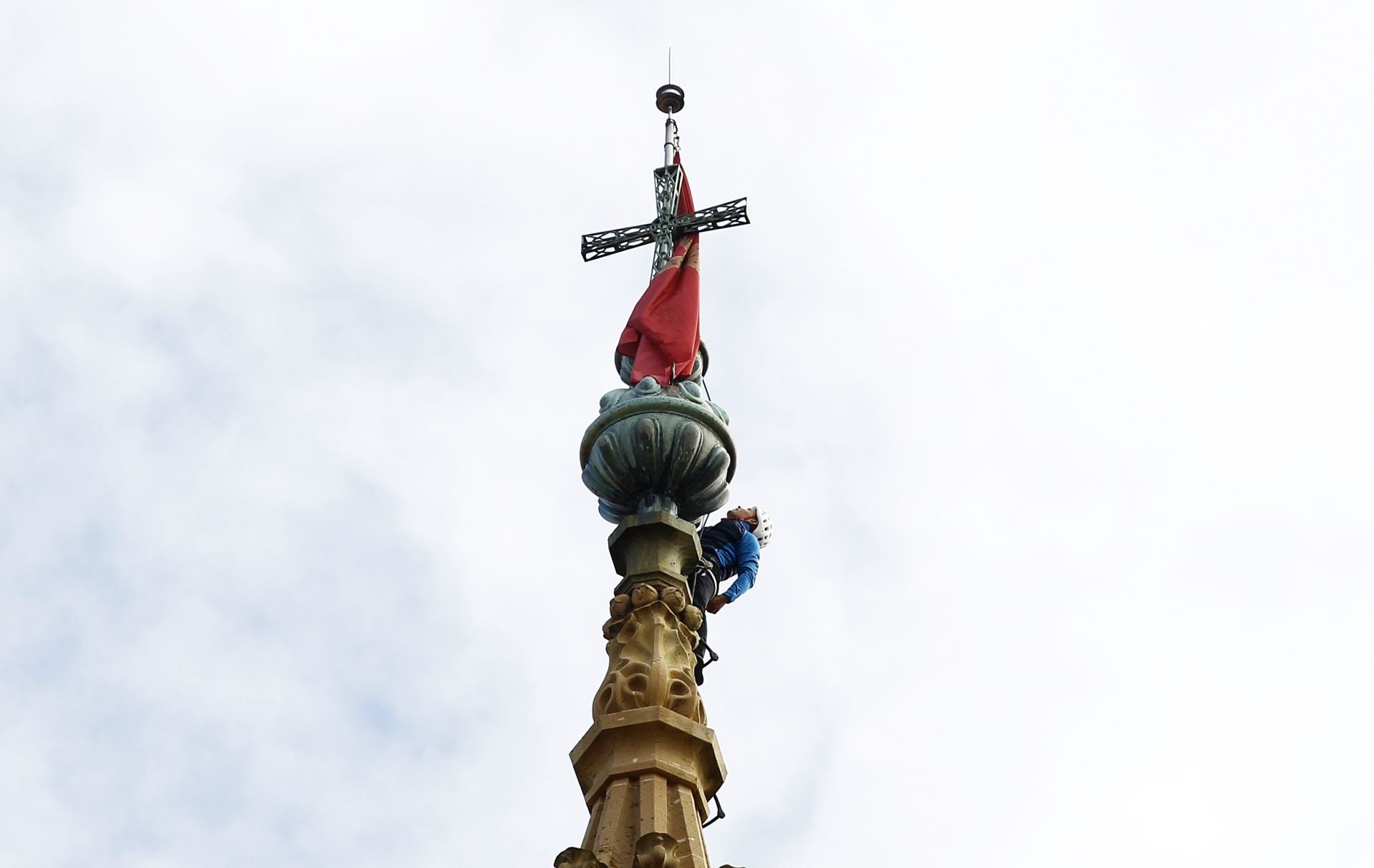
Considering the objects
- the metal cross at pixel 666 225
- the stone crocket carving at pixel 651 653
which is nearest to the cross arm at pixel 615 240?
the metal cross at pixel 666 225

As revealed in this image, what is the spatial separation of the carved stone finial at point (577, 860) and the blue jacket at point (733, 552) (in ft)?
16.8

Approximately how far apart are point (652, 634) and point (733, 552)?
9.11ft

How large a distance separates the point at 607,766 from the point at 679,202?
8670mm

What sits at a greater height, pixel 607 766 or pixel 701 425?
pixel 701 425

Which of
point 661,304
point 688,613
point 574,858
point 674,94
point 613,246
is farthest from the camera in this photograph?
point 674,94

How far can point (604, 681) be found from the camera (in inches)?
712

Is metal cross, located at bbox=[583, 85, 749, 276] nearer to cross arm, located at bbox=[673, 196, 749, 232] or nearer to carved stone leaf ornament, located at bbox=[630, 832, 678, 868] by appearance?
cross arm, located at bbox=[673, 196, 749, 232]

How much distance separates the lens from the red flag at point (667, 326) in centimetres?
2123

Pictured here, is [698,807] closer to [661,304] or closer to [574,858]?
[574,858]

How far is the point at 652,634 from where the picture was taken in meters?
18.4

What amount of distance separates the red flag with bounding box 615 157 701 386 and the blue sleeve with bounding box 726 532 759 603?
1729mm

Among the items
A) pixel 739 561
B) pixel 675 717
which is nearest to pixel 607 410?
pixel 739 561

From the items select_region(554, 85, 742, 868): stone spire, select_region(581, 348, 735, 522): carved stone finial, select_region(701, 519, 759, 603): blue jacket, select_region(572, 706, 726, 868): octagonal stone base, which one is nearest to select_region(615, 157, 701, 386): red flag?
select_region(554, 85, 742, 868): stone spire

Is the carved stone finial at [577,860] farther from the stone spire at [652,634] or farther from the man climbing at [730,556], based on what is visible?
the man climbing at [730,556]
